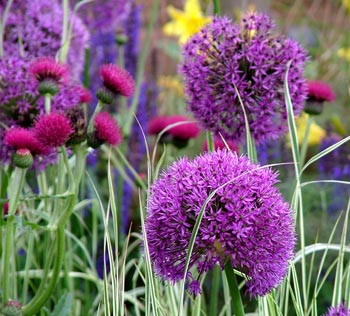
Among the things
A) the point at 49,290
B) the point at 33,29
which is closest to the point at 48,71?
the point at 49,290

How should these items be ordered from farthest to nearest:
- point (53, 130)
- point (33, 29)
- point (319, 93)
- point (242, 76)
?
1. point (33, 29)
2. point (319, 93)
3. point (242, 76)
4. point (53, 130)

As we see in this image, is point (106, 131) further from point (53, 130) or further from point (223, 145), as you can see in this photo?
point (223, 145)

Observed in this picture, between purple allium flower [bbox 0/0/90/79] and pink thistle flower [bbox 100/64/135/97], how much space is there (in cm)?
44

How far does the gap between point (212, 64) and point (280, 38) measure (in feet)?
0.48

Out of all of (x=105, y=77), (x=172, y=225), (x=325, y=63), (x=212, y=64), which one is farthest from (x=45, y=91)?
(x=325, y=63)

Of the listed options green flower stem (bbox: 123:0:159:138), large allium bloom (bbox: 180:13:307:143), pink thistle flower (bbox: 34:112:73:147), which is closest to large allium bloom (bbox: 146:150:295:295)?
pink thistle flower (bbox: 34:112:73:147)

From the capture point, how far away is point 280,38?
152 centimetres

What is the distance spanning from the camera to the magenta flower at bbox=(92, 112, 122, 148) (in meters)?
1.42

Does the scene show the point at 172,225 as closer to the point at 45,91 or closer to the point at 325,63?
the point at 45,91

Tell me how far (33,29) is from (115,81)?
585mm

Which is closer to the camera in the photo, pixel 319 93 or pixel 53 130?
pixel 53 130

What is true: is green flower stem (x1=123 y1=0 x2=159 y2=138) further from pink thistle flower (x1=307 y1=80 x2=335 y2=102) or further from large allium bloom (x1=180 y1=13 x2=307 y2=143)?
large allium bloom (x1=180 y1=13 x2=307 y2=143)

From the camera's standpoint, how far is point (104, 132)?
55.7 inches

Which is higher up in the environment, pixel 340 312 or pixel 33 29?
pixel 33 29
